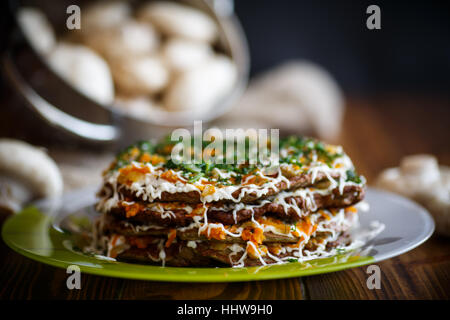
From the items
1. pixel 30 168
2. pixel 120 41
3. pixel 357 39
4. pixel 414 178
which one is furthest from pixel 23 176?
pixel 357 39

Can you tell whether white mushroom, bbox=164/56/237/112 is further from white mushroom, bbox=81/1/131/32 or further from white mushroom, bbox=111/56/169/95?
white mushroom, bbox=81/1/131/32

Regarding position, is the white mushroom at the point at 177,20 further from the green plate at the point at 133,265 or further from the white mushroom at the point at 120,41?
the green plate at the point at 133,265

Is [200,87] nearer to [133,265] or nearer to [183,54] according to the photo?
[183,54]

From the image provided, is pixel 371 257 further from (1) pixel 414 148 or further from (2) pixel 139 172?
(1) pixel 414 148

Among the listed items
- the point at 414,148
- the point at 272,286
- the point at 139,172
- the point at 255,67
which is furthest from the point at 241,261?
the point at 255,67

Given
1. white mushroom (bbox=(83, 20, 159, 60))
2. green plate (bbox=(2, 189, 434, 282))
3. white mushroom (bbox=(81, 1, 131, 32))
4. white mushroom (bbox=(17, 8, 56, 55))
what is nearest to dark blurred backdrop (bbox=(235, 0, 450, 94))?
white mushroom (bbox=(81, 1, 131, 32))

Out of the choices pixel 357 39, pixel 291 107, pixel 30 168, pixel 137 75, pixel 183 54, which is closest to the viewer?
pixel 30 168

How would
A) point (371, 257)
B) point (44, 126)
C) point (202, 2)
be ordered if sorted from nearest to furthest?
point (371, 257) → point (44, 126) → point (202, 2)

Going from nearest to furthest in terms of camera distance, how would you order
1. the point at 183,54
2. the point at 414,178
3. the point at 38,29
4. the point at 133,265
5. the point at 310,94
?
1. the point at 133,265
2. the point at 414,178
3. the point at 38,29
4. the point at 183,54
5. the point at 310,94
